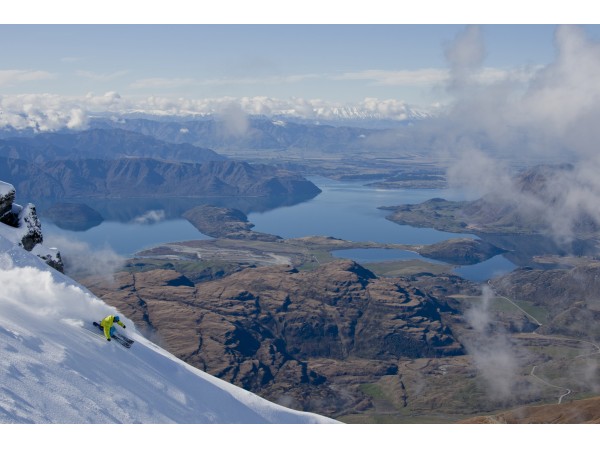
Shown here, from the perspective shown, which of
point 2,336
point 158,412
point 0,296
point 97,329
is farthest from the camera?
point 97,329

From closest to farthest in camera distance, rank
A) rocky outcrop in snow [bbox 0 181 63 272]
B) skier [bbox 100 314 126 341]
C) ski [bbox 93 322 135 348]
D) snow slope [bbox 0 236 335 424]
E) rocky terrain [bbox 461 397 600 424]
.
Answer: snow slope [bbox 0 236 335 424]
skier [bbox 100 314 126 341]
ski [bbox 93 322 135 348]
rocky outcrop in snow [bbox 0 181 63 272]
rocky terrain [bbox 461 397 600 424]

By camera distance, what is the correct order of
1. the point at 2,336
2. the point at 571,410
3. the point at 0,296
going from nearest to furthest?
the point at 2,336 < the point at 0,296 < the point at 571,410

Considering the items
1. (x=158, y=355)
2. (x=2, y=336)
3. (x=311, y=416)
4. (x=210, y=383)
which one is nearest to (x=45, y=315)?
(x=2, y=336)

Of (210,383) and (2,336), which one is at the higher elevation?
(2,336)

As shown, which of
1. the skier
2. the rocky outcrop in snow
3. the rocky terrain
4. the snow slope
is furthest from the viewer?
the rocky terrain

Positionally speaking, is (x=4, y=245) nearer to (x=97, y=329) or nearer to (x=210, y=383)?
(x=97, y=329)

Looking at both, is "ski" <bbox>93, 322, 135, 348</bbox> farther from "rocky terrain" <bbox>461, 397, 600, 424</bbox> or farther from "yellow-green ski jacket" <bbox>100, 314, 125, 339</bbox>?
"rocky terrain" <bbox>461, 397, 600, 424</bbox>

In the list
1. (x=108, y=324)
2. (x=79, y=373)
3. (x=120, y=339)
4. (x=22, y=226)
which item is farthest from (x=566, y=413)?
(x=79, y=373)

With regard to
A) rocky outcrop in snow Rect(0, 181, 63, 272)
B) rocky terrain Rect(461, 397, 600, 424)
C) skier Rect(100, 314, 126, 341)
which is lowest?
rocky terrain Rect(461, 397, 600, 424)

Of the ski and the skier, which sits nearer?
the skier

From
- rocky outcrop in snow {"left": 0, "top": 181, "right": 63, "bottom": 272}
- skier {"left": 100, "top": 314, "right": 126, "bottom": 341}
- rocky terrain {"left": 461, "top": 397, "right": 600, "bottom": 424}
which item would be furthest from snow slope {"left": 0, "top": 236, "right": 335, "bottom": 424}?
rocky terrain {"left": 461, "top": 397, "right": 600, "bottom": 424}
